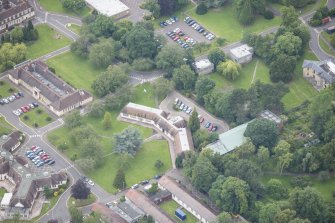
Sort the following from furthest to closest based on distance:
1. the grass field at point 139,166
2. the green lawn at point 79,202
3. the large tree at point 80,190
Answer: the grass field at point 139,166, the green lawn at point 79,202, the large tree at point 80,190

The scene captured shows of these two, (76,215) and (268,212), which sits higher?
(268,212)

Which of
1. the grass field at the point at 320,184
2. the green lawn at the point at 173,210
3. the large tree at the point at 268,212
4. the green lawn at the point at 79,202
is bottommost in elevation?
the green lawn at the point at 173,210

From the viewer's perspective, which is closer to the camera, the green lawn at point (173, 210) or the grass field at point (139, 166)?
the green lawn at point (173, 210)

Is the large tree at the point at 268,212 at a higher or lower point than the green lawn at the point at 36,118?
higher

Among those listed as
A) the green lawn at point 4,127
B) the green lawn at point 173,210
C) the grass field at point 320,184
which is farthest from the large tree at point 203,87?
the green lawn at point 4,127

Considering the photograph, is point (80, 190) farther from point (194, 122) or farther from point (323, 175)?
point (323, 175)

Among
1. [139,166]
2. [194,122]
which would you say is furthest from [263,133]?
[139,166]

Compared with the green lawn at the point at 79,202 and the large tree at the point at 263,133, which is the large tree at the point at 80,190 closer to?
the green lawn at the point at 79,202
